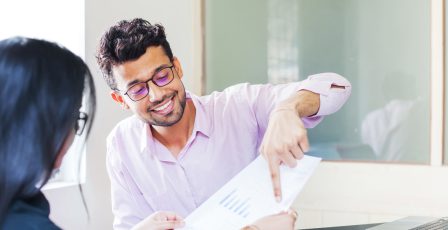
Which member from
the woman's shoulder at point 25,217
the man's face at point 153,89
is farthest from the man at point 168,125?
the woman's shoulder at point 25,217

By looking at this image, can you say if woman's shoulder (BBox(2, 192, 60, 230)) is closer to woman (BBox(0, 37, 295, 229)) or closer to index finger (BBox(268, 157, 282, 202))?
woman (BBox(0, 37, 295, 229))

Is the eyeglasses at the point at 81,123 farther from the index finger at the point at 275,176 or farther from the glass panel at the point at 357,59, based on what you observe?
the glass panel at the point at 357,59

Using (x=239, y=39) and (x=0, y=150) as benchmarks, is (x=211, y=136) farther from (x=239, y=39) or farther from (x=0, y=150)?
(x=239, y=39)

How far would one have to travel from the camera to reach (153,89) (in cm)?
146

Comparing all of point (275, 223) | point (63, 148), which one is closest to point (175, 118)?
point (275, 223)

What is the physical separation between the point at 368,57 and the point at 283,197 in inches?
54.6

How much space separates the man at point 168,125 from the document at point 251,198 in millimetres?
293

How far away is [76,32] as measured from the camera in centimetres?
221

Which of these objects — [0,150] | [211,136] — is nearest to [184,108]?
[211,136]

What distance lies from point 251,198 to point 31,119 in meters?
0.49

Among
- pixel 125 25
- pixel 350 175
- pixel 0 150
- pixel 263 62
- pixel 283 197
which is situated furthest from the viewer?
pixel 263 62

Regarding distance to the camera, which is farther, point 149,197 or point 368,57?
point 368,57

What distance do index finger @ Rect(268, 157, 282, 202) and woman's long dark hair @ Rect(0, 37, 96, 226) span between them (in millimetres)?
443

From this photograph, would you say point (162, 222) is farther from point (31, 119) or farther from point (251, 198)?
point (31, 119)
